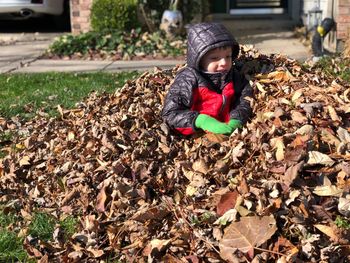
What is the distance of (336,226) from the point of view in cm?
295

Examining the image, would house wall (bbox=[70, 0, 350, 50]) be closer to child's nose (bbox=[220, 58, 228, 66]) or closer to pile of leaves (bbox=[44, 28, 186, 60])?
pile of leaves (bbox=[44, 28, 186, 60])

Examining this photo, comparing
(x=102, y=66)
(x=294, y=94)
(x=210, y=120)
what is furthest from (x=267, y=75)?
(x=102, y=66)

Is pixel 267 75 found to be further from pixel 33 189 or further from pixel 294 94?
pixel 33 189

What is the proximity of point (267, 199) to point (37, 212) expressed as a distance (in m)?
1.43

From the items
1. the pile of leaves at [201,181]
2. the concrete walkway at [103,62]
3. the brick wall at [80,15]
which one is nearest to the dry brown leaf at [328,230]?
the pile of leaves at [201,181]

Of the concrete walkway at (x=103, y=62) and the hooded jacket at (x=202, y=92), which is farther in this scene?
the concrete walkway at (x=103, y=62)

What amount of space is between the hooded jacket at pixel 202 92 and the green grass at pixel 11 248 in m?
1.25

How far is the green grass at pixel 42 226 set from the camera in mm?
3379

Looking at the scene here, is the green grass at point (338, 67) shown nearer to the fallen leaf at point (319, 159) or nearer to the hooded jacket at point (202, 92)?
the hooded jacket at point (202, 92)

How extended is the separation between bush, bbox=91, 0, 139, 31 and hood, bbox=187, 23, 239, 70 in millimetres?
6306

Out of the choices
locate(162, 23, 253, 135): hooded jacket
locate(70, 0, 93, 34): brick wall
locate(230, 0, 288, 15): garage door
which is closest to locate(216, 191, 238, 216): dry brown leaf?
locate(162, 23, 253, 135): hooded jacket

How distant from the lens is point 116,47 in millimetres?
9742

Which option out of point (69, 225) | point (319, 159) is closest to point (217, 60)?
point (319, 159)

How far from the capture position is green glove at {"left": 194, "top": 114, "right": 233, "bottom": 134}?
383 centimetres
